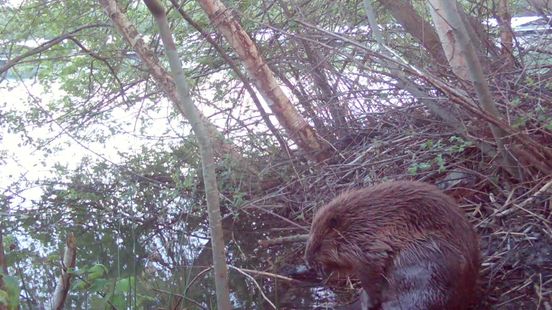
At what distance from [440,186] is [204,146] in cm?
202

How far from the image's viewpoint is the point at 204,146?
89.0 inches

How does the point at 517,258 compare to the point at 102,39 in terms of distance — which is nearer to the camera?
the point at 517,258

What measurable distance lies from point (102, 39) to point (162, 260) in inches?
70.6

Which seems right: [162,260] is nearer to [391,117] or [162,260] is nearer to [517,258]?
[391,117]

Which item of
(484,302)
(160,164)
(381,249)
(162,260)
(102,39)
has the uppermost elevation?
(102,39)

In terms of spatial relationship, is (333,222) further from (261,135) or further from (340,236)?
(261,135)

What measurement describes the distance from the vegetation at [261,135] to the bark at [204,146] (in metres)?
0.84

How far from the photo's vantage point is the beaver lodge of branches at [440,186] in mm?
3145

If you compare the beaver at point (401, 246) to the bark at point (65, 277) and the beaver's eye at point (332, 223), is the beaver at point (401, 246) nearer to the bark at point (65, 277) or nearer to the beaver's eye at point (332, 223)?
the beaver's eye at point (332, 223)

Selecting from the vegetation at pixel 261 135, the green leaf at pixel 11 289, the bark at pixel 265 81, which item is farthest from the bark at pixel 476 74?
the green leaf at pixel 11 289

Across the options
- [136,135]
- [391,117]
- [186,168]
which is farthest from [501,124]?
[136,135]

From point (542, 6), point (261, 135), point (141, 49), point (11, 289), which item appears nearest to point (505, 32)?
point (542, 6)

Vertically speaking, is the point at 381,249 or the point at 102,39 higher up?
the point at 102,39

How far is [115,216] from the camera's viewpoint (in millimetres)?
5148
